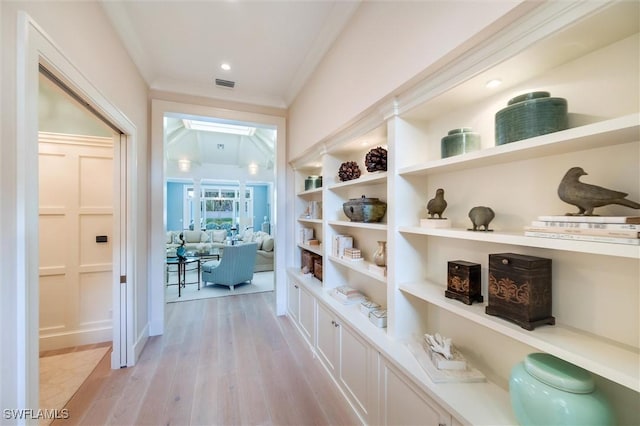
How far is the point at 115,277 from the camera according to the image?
8.11 feet

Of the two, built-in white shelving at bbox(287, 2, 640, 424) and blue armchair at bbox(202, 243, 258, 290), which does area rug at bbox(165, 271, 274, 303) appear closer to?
blue armchair at bbox(202, 243, 258, 290)

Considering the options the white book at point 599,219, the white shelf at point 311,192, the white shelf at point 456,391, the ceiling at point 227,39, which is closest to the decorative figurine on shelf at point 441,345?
the white shelf at point 456,391

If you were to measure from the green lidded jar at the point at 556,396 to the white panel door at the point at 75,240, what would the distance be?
361 cm

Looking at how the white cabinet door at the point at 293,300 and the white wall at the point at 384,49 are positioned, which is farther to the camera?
the white cabinet door at the point at 293,300

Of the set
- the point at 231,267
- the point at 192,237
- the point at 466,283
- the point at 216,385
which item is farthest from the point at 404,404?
the point at 192,237

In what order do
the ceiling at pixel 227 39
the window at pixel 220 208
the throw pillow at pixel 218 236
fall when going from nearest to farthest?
the ceiling at pixel 227 39
the throw pillow at pixel 218 236
the window at pixel 220 208

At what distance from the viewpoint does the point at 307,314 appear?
2.87 m

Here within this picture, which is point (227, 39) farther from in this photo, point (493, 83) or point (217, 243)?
point (217, 243)

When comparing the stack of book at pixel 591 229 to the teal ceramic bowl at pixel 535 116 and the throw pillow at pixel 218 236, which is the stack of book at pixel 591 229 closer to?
the teal ceramic bowl at pixel 535 116

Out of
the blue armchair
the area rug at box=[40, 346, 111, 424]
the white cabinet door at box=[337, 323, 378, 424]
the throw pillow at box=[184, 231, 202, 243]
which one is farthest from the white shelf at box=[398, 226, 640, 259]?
the throw pillow at box=[184, 231, 202, 243]

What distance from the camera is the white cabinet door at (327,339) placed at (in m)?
2.18

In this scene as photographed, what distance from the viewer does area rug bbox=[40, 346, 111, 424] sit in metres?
2.06

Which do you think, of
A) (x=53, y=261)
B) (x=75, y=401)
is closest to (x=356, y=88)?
(x=75, y=401)

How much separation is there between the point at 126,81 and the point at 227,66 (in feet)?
3.33
